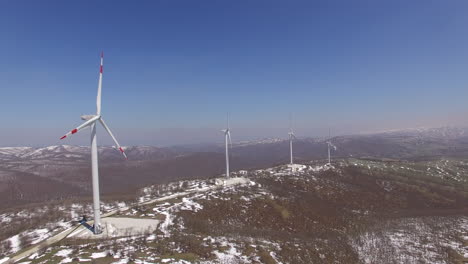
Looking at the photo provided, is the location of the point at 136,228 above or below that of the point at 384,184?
above

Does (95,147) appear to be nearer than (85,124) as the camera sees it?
No

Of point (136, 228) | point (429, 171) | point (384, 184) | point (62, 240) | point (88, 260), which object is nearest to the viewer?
point (88, 260)

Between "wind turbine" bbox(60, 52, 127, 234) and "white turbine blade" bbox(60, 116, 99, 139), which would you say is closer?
"white turbine blade" bbox(60, 116, 99, 139)

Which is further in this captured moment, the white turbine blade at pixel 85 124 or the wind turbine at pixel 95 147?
the wind turbine at pixel 95 147

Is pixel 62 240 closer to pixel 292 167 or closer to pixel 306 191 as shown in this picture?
Result: pixel 306 191

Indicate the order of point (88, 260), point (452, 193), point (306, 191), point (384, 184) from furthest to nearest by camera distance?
point (384, 184) < point (452, 193) < point (306, 191) < point (88, 260)

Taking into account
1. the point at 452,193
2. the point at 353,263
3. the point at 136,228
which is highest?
the point at 136,228

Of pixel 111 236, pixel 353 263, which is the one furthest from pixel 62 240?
pixel 353 263

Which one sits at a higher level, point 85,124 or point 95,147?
point 85,124

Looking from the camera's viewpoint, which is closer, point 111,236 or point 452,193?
point 111,236
